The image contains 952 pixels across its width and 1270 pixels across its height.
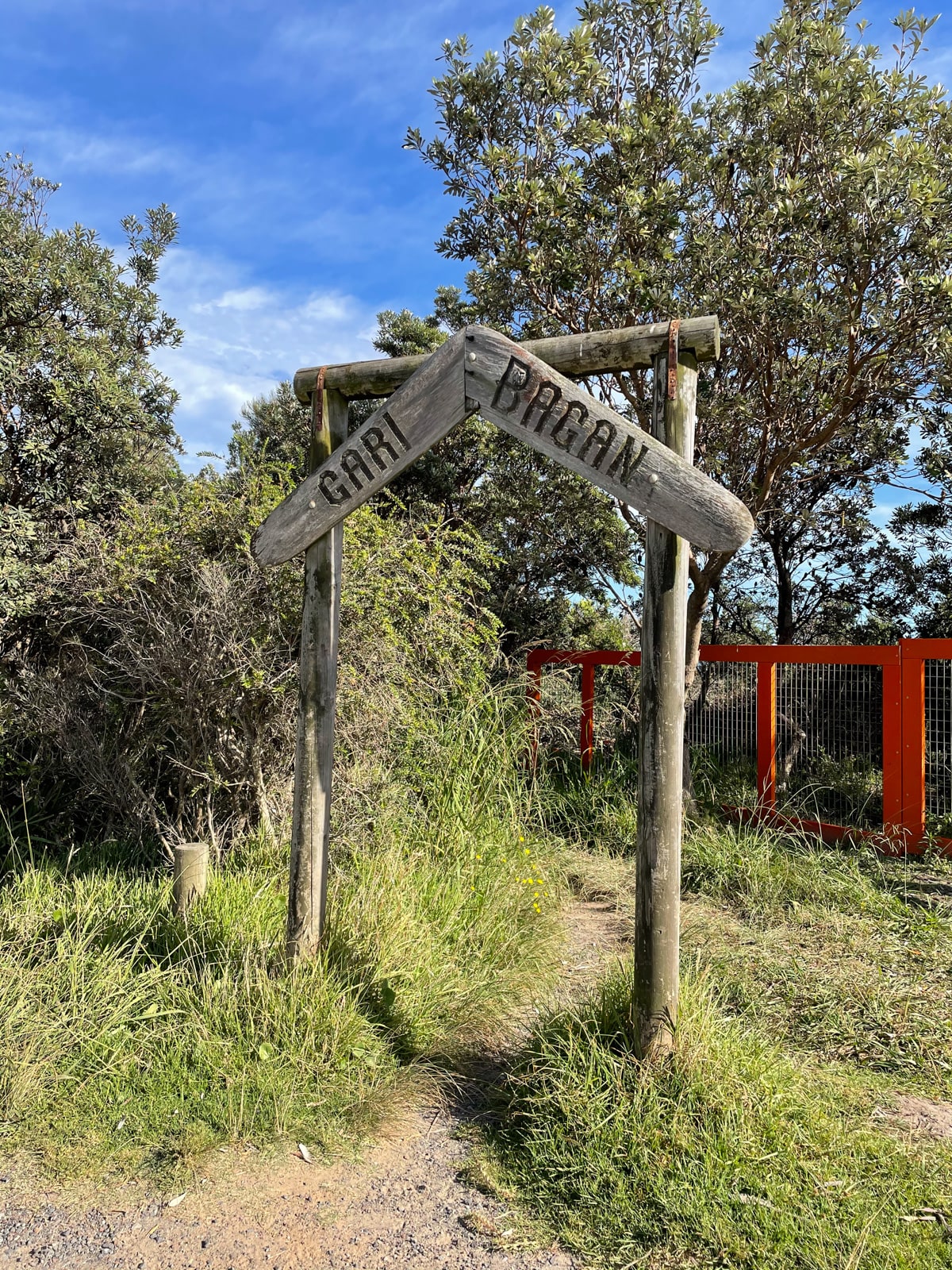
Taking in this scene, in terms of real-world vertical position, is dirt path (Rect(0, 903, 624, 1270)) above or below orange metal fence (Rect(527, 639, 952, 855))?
below

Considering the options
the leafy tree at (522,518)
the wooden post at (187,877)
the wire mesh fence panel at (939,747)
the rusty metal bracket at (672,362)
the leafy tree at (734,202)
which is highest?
the leafy tree at (734,202)

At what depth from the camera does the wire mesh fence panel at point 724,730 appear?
24.5ft

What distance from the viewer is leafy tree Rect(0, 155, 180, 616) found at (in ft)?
20.8

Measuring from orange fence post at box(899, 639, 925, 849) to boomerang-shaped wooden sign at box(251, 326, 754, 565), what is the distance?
4.59 metres

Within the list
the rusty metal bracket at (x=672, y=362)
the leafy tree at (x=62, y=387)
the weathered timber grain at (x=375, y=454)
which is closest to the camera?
the rusty metal bracket at (x=672, y=362)

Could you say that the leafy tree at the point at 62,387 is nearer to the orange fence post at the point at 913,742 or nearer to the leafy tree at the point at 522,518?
the leafy tree at the point at 522,518

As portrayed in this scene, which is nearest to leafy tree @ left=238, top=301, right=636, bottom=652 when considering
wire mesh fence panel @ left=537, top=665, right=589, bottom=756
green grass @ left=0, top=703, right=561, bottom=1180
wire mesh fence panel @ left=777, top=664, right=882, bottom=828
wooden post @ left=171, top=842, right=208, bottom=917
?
wire mesh fence panel @ left=537, top=665, right=589, bottom=756

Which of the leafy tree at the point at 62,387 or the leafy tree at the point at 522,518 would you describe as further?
the leafy tree at the point at 522,518

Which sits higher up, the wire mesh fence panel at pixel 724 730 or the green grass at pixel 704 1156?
the wire mesh fence panel at pixel 724 730

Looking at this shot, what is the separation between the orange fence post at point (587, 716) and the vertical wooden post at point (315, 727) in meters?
4.88

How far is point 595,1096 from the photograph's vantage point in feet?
9.34

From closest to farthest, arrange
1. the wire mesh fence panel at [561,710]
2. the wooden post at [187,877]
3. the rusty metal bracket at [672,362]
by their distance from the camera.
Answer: the rusty metal bracket at [672,362] < the wooden post at [187,877] < the wire mesh fence panel at [561,710]

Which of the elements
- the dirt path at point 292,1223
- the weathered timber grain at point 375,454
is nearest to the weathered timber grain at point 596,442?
the weathered timber grain at point 375,454

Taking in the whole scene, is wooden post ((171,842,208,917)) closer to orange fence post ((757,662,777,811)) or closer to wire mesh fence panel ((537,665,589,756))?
wire mesh fence panel ((537,665,589,756))
